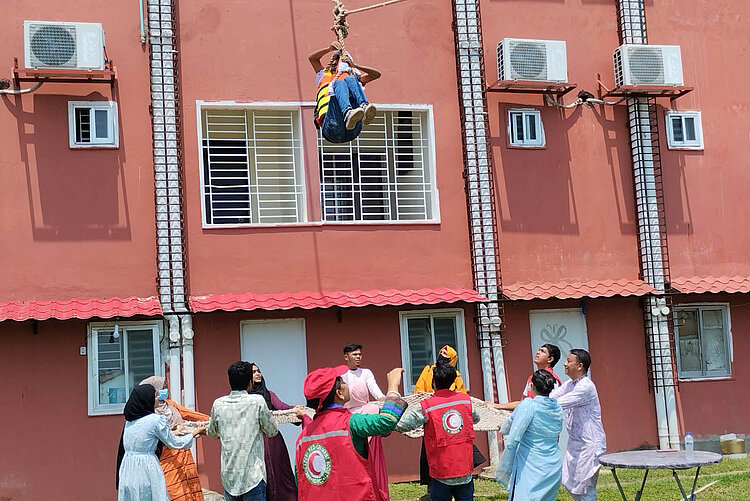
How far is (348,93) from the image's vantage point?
9.84m

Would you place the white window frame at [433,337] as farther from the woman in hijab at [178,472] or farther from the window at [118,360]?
the woman in hijab at [178,472]

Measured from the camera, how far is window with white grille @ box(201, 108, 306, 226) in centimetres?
1319

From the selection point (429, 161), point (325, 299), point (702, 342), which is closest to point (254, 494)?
point (325, 299)

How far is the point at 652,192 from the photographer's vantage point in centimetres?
1404

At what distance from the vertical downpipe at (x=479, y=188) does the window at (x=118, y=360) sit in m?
4.33

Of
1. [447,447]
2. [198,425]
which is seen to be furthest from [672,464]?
[198,425]

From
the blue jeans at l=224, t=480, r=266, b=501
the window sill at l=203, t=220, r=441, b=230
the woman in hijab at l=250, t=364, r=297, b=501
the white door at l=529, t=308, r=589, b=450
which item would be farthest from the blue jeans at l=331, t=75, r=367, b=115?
the white door at l=529, t=308, r=589, b=450

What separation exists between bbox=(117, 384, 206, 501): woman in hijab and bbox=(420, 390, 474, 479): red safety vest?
2065mm

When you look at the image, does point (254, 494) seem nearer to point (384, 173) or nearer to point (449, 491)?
point (449, 491)

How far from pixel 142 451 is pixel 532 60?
825 cm

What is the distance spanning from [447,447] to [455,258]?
582cm

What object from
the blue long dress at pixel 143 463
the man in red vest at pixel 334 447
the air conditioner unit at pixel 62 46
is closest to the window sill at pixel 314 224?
the air conditioner unit at pixel 62 46

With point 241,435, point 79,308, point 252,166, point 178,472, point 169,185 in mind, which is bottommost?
point 178,472

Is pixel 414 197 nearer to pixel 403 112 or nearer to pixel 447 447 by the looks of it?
pixel 403 112
